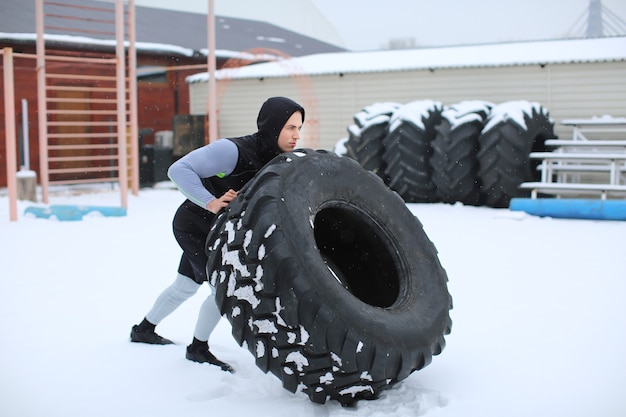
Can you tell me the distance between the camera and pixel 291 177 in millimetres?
2826

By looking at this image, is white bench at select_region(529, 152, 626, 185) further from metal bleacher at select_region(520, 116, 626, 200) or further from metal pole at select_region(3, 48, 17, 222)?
metal pole at select_region(3, 48, 17, 222)

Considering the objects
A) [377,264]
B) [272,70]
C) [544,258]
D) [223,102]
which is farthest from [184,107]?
[377,264]

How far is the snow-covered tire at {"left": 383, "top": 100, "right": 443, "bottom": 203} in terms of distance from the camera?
9.62 m

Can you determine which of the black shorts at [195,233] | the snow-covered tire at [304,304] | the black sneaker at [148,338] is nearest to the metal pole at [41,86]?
the black sneaker at [148,338]

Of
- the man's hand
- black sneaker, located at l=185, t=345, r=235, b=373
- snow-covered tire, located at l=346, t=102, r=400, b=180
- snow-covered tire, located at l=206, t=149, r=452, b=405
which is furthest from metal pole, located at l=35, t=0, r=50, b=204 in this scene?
snow-covered tire, located at l=206, t=149, r=452, b=405

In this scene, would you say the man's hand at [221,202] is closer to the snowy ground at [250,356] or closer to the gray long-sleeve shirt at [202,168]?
the gray long-sleeve shirt at [202,168]

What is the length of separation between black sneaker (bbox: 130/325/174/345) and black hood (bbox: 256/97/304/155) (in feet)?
3.77

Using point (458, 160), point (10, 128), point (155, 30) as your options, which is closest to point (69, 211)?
point (10, 128)

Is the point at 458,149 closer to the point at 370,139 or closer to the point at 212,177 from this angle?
the point at 370,139

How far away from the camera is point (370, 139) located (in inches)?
398

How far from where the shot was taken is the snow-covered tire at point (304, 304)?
8.20 feet

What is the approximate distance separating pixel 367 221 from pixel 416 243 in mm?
253

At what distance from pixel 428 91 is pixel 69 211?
243 inches

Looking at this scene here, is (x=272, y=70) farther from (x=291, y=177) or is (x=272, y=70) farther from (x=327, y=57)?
(x=291, y=177)
